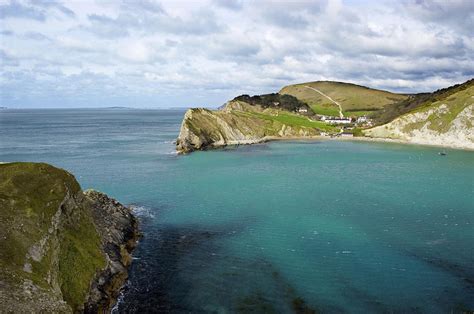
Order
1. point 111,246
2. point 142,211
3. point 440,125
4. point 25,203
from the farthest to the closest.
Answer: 1. point 440,125
2. point 142,211
3. point 111,246
4. point 25,203

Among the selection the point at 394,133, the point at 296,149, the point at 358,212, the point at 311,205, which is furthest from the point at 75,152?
the point at 394,133

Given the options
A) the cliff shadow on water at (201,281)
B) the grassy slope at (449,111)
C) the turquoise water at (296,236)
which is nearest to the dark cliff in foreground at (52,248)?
the cliff shadow on water at (201,281)

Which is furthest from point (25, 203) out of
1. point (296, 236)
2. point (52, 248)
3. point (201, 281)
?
point (296, 236)

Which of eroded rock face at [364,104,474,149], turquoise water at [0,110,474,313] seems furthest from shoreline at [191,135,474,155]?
turquoise water at [0,110,474,313]

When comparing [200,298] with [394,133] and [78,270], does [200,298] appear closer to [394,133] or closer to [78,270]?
[78,270]

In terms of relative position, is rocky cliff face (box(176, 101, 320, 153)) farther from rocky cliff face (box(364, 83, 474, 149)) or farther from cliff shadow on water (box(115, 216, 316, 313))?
cliff shadow on water (box(115, 216, 316, 313))

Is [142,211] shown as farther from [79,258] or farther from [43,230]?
[43,230]

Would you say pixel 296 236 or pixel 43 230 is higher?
pixel 43 230
